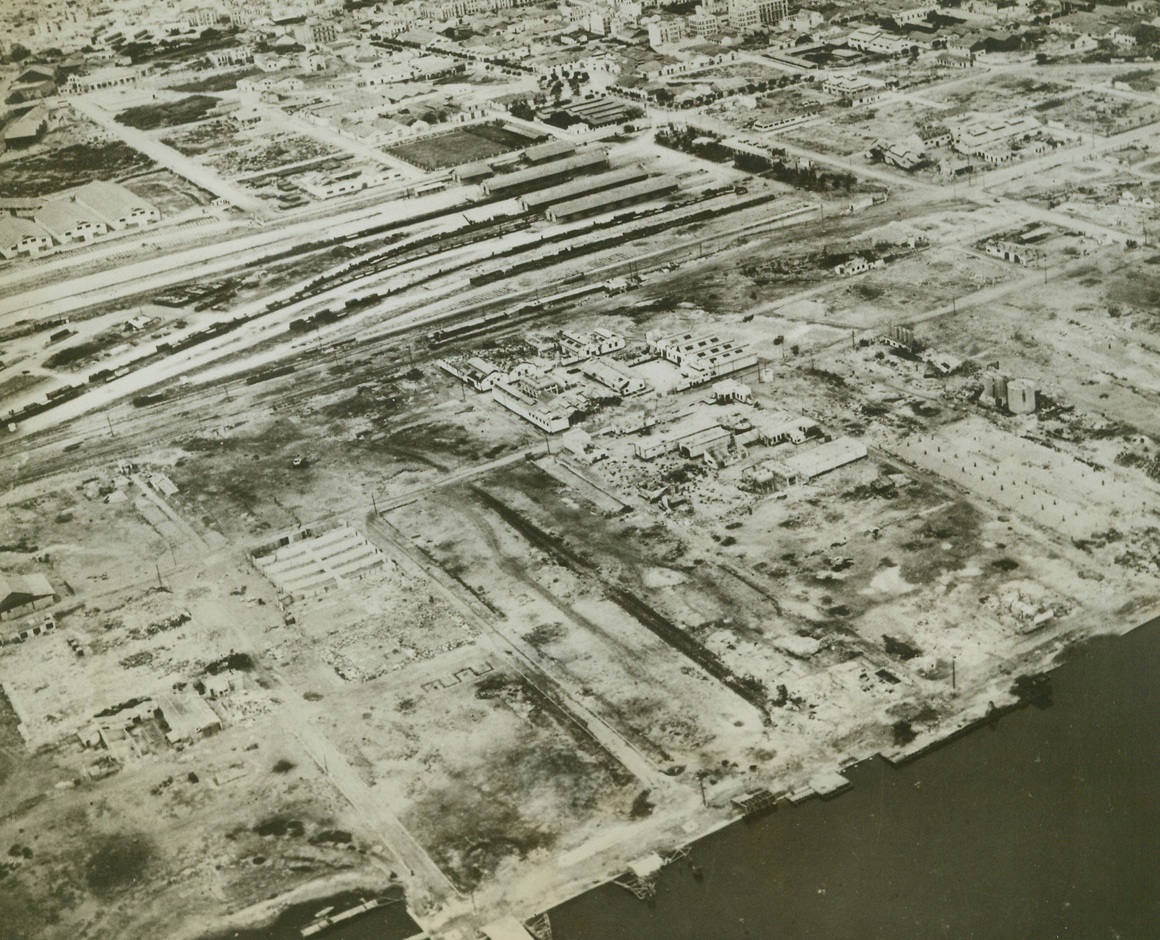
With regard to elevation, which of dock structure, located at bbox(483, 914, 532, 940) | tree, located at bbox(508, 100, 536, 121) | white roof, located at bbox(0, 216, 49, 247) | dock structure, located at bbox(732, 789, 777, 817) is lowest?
dock structure, located at bbox(483, 914, 532, 940)

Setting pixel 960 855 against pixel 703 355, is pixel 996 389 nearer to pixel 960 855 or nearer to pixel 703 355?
pixel 703 355

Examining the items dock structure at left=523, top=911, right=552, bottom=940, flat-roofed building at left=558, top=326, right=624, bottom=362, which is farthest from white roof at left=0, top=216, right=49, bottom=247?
dock structure at left=523, top=911, right=552, bottom=940

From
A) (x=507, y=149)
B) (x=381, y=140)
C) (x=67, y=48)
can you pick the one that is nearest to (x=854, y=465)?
(x=507, y=149)

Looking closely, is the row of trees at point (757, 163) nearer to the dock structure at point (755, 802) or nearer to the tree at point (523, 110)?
the tree at point (523, 110)

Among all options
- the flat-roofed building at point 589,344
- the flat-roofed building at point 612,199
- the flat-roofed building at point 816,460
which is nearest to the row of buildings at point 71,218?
the flat-roofed building at point 612,199

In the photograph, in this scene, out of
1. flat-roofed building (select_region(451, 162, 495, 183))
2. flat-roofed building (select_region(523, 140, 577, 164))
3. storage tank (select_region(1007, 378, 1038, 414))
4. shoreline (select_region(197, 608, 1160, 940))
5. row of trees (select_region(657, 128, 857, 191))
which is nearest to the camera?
shoreline (select_region(197, 608, 1160, 940))

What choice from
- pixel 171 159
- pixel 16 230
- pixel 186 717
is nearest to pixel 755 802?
pixel 186 717

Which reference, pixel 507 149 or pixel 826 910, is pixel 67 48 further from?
pixel 826 910

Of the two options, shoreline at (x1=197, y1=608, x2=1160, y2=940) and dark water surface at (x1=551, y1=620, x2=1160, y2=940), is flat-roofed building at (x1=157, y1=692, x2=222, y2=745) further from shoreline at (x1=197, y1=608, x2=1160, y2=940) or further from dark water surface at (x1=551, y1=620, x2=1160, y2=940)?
dark water surface at (x1=551, y1=620, x2=1160, y2=940)
